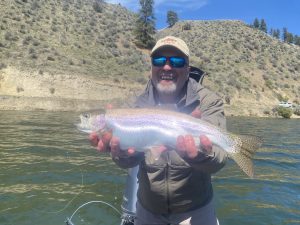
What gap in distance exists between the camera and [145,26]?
69.9 meters

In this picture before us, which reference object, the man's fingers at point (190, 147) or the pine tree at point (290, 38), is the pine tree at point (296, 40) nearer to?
the pine tree at point (290, 38)

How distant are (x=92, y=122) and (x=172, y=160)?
1035 millimetres

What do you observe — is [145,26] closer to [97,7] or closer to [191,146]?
[97,7]

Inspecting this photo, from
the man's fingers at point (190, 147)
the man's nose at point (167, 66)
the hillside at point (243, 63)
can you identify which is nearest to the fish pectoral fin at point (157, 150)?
the man's fingers at point (190, 147)

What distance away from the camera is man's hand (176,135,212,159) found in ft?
15.0

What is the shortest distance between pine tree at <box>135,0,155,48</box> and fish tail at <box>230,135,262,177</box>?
206 ft

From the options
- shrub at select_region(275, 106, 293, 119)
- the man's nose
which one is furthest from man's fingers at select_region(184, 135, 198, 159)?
shrub at select_region(275, 106, 293, 119)

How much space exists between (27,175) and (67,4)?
61008mm

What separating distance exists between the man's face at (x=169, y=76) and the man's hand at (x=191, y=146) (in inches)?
35.9

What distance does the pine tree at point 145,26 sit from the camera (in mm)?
67312

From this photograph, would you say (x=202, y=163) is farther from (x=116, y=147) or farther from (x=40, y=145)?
(x=40, y=145)

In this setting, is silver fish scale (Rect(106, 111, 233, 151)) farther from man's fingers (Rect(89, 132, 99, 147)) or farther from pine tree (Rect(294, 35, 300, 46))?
pine tree (Rect(294, 35, 300, 46))

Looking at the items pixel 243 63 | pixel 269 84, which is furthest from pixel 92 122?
pixel 243 63

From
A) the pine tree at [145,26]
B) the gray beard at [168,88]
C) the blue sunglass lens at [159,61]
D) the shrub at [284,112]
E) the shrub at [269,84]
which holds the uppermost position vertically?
the pine tree at [145,26]
